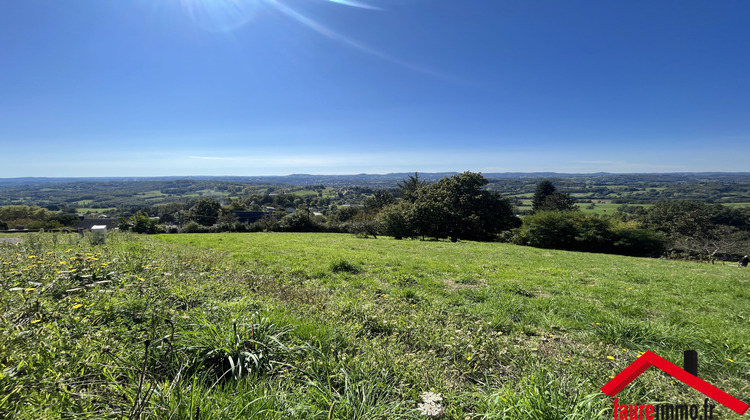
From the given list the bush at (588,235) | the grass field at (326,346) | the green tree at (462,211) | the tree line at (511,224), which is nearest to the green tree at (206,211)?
the tree line at (511,224)

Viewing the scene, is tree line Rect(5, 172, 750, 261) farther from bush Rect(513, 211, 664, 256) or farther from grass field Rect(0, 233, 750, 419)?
grass field Rect(0, 233, 750, 419)

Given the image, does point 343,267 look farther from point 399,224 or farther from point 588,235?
point 588,235

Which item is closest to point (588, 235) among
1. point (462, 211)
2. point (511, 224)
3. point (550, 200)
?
point (511, 224)

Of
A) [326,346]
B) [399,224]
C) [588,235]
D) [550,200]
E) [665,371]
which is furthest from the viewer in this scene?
[550,200]

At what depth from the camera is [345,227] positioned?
35.4m

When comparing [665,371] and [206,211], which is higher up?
[665,371]

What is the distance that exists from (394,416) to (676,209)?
57837 millimetres

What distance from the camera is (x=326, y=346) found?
2.99 metres

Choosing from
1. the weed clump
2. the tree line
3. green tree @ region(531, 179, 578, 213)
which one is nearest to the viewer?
the weed clump

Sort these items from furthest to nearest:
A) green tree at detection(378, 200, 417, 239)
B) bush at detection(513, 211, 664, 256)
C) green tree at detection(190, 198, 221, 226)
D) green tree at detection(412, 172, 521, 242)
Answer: green tree at detection(190, 198, 221, 226) < green tree at detection(412, 172, 521, 242) < green tree at detection(378, 200, 417, 239) < bush at detection(513, 211, 664, 256)

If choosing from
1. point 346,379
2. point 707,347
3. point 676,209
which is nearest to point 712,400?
point 707,347

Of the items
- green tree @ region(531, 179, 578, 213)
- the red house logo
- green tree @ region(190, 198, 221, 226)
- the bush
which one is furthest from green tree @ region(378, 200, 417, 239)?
green tree @ region(190, 198, 221, 226)

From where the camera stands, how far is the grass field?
6.31 ft

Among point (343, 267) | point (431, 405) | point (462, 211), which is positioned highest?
point (431, 405)
